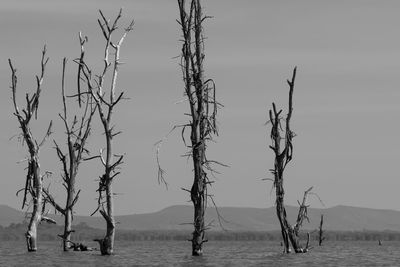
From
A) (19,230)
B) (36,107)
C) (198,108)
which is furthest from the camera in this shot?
(19,230)

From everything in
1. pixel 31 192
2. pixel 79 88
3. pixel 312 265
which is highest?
pixel 79 88

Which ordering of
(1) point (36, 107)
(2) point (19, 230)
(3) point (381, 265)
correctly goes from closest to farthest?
(3) point (381, 265), (1) point (36, 107), (2) point (19, 230)


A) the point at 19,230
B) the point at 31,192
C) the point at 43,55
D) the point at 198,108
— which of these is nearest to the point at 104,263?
the point at 198,108

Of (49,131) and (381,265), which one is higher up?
(49,131)

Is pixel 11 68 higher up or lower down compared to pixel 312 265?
higher up

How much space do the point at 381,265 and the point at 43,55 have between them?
66.6 feet

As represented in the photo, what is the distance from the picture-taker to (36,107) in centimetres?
5294

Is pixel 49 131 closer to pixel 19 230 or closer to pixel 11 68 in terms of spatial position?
pixel 11 68

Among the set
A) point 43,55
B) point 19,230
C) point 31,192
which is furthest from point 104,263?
point 19,230

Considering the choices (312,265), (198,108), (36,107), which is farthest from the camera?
(36,107)

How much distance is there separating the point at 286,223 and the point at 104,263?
12114mm

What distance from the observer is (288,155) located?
166ft

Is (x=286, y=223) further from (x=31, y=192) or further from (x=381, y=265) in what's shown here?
(x=31, y=192)

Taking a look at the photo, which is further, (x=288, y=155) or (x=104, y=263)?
(x=288, y=155)
